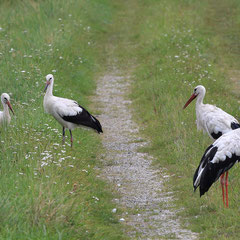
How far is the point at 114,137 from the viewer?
9102mm

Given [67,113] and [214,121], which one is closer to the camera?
[214,121]

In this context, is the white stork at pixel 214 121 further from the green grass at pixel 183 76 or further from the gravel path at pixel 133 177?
the gravel path at pixel 133 177

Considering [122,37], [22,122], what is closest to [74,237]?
[22,122]

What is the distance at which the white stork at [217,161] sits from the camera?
5.87m

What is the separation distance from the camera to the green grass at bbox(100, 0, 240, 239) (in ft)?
20.6

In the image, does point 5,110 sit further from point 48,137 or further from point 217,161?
point 217,161

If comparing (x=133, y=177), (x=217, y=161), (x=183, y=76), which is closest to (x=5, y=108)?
(x=133, y=177)

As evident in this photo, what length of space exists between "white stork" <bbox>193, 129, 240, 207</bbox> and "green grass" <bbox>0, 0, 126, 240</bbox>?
3.22 ft

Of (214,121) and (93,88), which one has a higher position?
(214,121)

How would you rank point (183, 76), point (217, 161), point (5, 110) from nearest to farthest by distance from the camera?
point (217, 161) < point (5, 110) < point (183, 76)

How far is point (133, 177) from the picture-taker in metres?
7.46

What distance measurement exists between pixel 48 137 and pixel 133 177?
121 cm

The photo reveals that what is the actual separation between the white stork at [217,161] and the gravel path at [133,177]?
0.51 metres

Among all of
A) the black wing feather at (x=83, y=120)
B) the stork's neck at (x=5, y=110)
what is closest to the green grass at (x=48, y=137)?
the stork's neck at (x=5, y=110)
